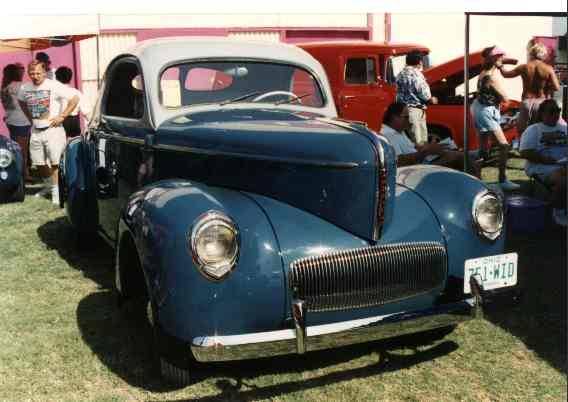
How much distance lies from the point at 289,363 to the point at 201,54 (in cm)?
191

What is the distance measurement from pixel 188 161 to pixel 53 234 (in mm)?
2735

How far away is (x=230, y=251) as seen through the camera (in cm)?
268

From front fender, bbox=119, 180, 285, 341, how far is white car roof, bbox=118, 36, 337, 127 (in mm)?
1131

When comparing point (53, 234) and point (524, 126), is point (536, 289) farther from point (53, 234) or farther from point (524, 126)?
point (524, 126)

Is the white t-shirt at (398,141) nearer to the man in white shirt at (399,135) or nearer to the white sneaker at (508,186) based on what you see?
the man in white shirt at (399,135)

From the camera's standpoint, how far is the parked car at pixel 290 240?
2654mm

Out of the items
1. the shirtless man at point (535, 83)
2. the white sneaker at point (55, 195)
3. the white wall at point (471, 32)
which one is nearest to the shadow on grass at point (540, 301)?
the shirtless man at point (535, 83)

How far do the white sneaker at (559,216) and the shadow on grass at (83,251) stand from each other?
3446 mm

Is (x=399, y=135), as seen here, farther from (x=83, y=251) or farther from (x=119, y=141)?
(x=83, y=251)

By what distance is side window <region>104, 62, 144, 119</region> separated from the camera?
4062 mm

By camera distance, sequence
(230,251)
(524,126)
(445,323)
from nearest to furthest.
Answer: (230,251) < (445,323) < (524,126)

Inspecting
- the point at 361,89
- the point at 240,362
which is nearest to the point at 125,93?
the point at 240,362

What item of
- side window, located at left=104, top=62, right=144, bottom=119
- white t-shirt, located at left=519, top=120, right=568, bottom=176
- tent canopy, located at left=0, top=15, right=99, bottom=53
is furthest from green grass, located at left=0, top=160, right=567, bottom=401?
tent canopy, located at left=0, top=15, right=99, bottom=53

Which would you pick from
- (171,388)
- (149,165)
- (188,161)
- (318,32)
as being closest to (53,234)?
(149,165)
